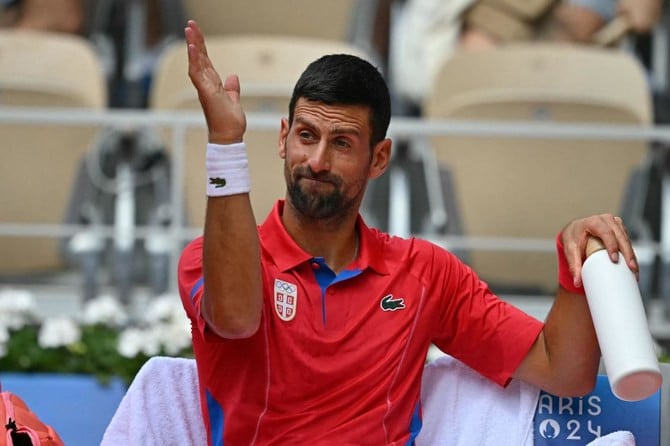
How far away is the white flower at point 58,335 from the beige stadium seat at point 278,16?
2027mm

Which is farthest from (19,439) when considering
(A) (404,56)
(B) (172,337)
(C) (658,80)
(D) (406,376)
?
(C) (658,80)

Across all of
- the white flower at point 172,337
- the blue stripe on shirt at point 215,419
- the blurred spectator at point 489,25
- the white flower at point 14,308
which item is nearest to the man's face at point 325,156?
the blue stripe on shirt at point 215,419

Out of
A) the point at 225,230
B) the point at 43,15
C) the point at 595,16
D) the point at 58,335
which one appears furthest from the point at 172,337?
the point at 595,16

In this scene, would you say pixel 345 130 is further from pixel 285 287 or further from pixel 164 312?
pixel 164 312

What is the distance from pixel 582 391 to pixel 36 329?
2.32m

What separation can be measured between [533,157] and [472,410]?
6.84 feet

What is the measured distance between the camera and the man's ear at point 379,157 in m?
2.99

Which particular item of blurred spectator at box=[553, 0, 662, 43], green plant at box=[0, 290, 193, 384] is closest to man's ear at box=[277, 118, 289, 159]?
green plant at box=[0, 290, 193, 384]

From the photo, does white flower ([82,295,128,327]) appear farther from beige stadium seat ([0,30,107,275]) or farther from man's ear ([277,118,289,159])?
man's ear ([277,118,289,159])

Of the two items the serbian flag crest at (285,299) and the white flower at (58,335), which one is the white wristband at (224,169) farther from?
the white flower at (58,335)

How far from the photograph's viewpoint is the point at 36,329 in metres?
4.78

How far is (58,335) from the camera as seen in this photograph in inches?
179

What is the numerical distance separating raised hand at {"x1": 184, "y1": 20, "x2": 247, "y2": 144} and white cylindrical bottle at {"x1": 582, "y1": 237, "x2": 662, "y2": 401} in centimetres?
75

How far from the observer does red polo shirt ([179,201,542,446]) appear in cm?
287
